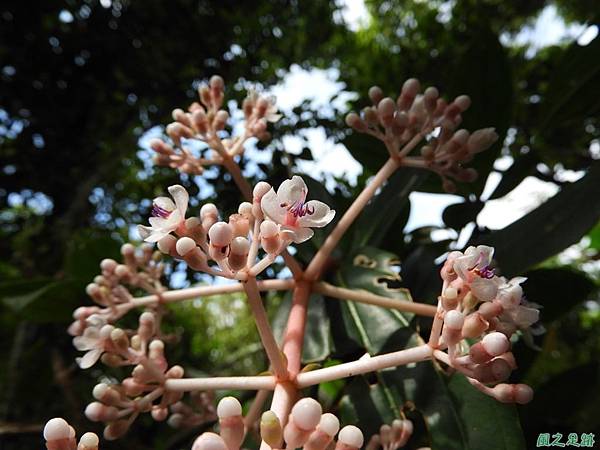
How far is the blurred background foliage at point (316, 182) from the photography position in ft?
2.48

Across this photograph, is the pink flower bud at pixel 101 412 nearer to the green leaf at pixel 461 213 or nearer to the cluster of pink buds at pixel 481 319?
the cluster of pink buds at pixel 481 319

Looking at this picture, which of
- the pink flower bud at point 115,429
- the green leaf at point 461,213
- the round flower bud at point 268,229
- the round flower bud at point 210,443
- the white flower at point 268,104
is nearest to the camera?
the round flower bud at point 210,443

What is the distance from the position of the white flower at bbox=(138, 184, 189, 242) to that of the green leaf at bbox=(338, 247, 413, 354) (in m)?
0.31

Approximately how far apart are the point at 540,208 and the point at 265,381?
0.51 metres

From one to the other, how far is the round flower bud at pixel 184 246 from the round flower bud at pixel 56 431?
0.17 meters

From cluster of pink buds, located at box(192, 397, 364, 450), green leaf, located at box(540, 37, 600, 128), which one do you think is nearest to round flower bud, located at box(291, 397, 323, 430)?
cluster of pink buds, located at box(192, 397, 364, 450)

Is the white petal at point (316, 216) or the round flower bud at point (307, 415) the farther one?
the white petal at point (316, 216)

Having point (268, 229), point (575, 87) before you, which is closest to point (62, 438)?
point (268, 229)

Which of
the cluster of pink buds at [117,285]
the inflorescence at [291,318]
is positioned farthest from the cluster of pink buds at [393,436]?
the cluster of pink buds at [117,285]

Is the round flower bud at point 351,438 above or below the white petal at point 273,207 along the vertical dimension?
below

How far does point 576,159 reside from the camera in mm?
1412

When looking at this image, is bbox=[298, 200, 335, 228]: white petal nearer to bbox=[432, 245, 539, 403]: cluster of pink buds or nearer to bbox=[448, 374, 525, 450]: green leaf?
bbox=[432, 245, 539, 403]: cluster of pink buds

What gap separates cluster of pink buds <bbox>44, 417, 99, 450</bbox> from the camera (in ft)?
1.36

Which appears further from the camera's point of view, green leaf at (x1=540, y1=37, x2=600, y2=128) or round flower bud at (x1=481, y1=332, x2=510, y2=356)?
green leaf at (x1=540, y1=37, x2=600, y2=128)
